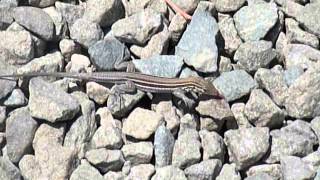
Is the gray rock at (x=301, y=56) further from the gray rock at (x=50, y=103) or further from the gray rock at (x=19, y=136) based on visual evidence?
the gray rock at (x=19, y=136)

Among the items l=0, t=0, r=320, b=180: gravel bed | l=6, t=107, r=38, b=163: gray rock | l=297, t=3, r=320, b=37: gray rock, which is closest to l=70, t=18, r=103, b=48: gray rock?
l=0, t=0, r=320, b=180: gravel bed

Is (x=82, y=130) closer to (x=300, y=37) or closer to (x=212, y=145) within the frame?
(x=212, y=145)

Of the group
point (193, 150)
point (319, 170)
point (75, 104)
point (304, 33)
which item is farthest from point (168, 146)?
point (304, 33)

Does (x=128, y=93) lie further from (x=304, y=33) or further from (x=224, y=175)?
(x=304, y=33)

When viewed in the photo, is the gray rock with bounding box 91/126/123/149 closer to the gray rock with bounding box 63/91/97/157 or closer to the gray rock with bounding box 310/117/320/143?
the gray rock with bounding box 63/91/97/157

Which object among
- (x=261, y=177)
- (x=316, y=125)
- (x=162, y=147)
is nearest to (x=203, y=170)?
(x=162, y=147)

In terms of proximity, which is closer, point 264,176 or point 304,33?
point 264,176

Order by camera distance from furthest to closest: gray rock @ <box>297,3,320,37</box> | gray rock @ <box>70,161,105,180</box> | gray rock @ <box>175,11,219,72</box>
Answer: gray rock @ <box>297,3,320,37</box>
gray rock @ <box>175,11,219,72</box>
gray rock @ <box>70,161,105,180</box>
